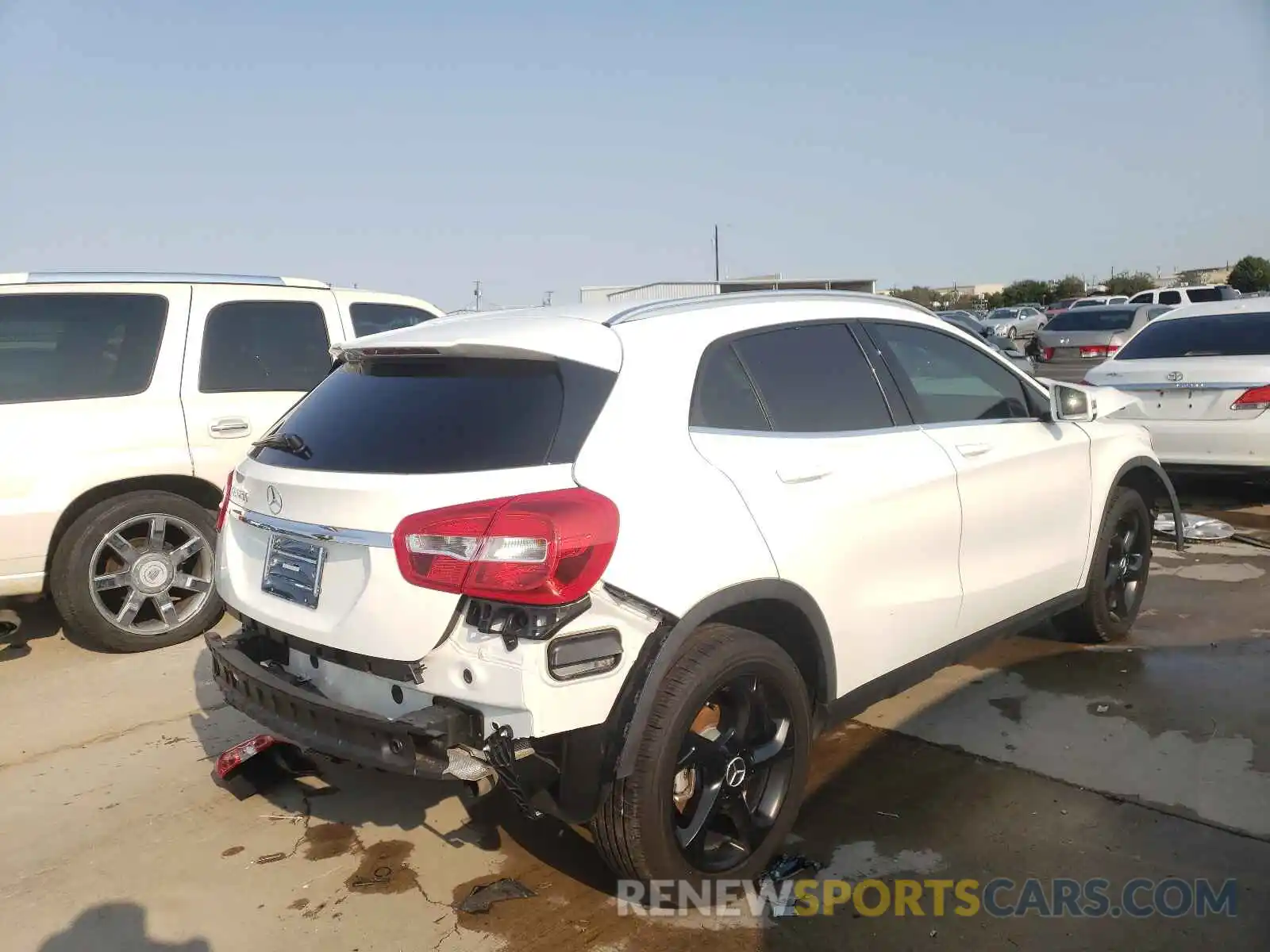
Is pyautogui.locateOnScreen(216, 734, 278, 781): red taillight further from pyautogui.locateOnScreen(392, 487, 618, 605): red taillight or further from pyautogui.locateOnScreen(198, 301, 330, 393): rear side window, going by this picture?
pyautogui.locateOnScreen(198, 301, 330, 393): rear side window

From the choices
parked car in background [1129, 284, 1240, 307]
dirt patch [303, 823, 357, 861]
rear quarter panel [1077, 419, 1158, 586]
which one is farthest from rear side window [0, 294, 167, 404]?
parked car in background [1129, 284, 1240, 307]

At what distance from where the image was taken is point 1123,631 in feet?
16.4

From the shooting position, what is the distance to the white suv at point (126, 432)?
495 centimetres

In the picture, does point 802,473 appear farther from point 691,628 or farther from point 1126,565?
point 1126,565

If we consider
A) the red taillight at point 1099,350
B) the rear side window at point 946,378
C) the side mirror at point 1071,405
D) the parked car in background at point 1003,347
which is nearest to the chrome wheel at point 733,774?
the rear side window at point 946,378

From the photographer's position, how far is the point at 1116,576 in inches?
194

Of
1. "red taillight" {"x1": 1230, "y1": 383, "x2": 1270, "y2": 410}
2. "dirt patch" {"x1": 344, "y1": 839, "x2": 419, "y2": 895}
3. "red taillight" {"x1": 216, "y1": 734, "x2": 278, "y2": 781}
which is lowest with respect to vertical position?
"dirt patch" {"x1": 344, "y1": 839, "x2": 419, "y2": 895}

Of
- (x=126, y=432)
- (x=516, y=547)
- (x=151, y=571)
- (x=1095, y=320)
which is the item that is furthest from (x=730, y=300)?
(x=1095, y=320)

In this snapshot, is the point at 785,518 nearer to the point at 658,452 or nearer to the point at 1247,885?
the point at 658,452

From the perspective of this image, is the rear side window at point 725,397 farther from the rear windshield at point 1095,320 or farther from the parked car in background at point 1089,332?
the rear windshield at point 1095,320

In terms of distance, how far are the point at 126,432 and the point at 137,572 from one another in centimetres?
76

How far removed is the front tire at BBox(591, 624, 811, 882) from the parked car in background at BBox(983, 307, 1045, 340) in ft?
114

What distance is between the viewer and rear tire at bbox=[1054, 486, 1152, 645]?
470 centimetres

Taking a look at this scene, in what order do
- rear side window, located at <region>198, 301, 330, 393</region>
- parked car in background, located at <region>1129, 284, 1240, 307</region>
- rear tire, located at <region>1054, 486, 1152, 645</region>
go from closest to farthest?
rear tire, located at <region>1054, 486, 1152, 645</region>, rear side window, located at <region>198, 301, 330, 393</region>, parked car in background, located at <region>1129, 284, 1240, 307</region>
